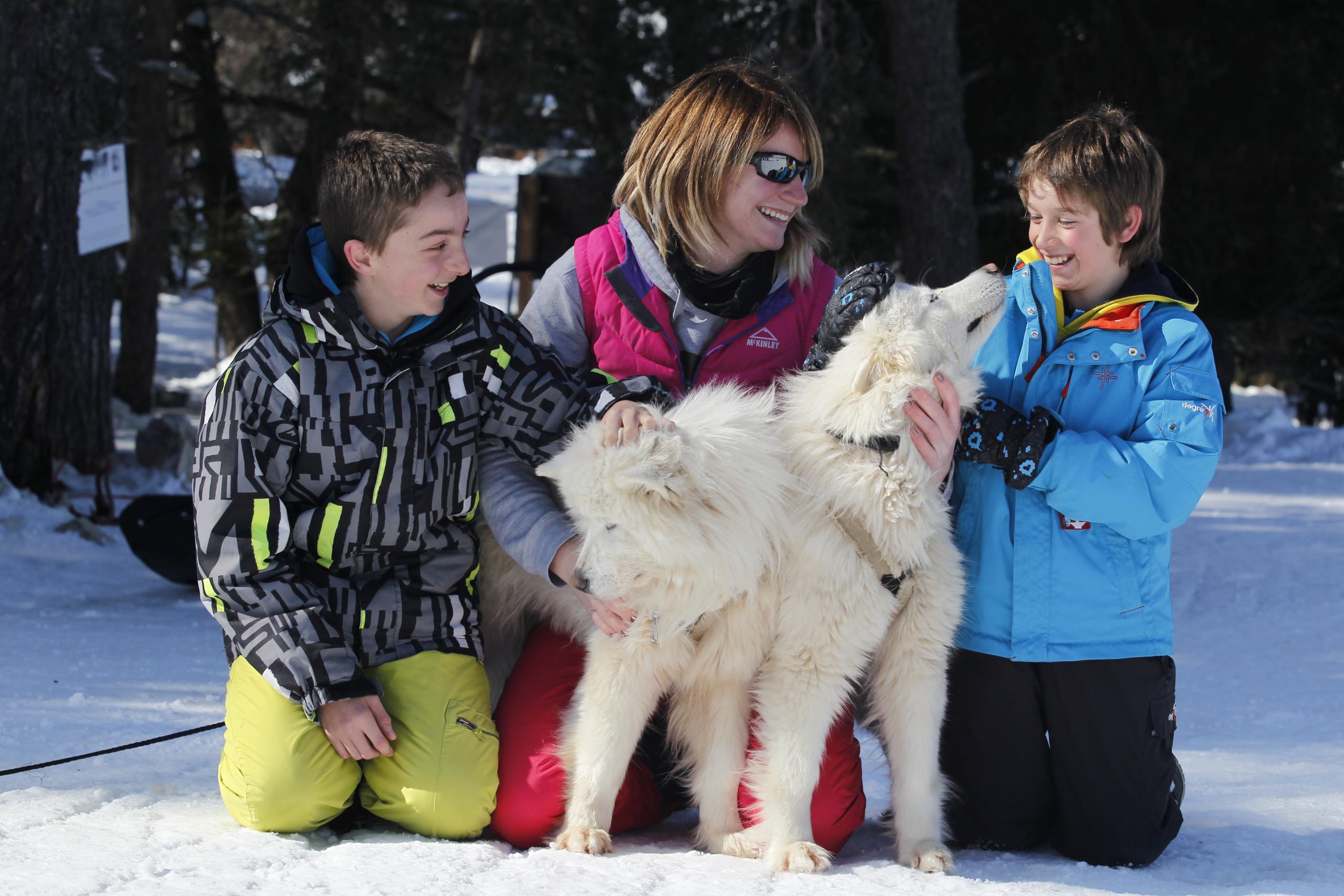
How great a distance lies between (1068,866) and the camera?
2596mm

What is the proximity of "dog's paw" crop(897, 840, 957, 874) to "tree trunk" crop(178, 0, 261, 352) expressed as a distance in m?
8.41

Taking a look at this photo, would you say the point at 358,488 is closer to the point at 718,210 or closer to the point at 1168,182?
the point at 718,210

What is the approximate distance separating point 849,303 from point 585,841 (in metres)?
1.39

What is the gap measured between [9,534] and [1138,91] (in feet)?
28.0

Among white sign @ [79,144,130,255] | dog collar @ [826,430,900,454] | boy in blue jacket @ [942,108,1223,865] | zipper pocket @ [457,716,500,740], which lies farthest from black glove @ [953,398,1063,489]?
white sign @ [79,144,130,255]

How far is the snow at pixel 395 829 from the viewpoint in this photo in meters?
2.26

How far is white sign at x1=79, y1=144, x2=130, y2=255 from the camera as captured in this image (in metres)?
5.98

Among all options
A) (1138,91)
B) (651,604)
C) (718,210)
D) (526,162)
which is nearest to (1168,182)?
(1138,91)

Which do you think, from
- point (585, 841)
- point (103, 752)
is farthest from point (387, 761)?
point (103, 752)

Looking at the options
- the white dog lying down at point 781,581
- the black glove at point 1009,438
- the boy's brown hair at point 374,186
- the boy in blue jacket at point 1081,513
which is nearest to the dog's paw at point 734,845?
the white dog lying down at point 781,581

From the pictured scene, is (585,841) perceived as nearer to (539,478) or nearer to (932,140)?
(539,478)

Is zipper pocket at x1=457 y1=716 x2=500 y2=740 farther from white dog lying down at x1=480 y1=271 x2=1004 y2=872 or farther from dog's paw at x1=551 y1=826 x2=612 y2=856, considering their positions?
dog's paw at x1=551 y1=826 x2=612 y2=856

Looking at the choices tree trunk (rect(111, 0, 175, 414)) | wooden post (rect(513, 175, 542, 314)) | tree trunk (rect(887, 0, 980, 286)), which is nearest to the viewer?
wooden post (rect(513, 175, 542, 314))

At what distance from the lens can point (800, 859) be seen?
239 centimetres
